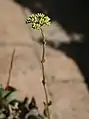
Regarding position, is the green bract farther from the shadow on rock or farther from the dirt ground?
the shadow on rock

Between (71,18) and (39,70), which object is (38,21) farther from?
(71,18)

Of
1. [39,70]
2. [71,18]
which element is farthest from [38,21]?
[71,18]

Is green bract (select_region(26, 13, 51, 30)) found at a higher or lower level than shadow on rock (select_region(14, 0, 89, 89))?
lower

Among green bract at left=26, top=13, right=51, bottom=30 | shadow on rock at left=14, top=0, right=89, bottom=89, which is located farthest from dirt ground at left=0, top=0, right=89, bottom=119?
green bract at left=26, top=13, right=51, bottom=30

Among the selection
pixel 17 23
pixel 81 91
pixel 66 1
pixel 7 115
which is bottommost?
Answer: pixel 7 115

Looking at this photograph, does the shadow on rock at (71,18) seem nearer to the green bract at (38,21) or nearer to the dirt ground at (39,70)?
the dirt ground at (39,70)

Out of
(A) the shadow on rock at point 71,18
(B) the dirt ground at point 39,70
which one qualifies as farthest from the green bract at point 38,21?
(A) the shadow on rock at point 71,18

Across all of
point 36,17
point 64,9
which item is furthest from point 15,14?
point 36,17

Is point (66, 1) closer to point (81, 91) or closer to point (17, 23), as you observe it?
point (17, 23)
